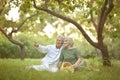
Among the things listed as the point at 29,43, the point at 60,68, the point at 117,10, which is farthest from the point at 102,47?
the point at 29,43

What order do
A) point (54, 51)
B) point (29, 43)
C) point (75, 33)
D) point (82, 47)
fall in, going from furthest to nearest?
point (75, 33) → point (82, 47) → point (29, 43) → point (54, 51)

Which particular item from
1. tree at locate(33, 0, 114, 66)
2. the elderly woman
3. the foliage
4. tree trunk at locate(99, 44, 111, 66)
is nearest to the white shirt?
the elderly woman

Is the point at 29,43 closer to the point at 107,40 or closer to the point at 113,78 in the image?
the point at 107,40

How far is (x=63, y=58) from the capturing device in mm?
10734

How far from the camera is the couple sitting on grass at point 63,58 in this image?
10458mm

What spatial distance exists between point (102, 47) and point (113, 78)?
3118mm

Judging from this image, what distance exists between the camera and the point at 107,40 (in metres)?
22.0

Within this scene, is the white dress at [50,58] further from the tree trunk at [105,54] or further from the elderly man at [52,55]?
the tree trunk at [105,54]

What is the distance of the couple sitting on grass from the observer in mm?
10458

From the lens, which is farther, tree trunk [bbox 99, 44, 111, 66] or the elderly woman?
tree trunk [bbox 99, 44, 111, 66]

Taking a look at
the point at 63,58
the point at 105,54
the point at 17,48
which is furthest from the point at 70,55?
the point at 17,48

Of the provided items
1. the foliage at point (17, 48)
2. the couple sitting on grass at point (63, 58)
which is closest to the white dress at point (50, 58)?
the couple sitting on grass at point (63, 58)

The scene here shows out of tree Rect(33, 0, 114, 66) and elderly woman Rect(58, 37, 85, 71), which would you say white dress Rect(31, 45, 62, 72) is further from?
tree Rect(33, 0, 114, 66)

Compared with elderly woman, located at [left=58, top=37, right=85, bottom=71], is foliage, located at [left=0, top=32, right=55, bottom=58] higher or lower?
lower
